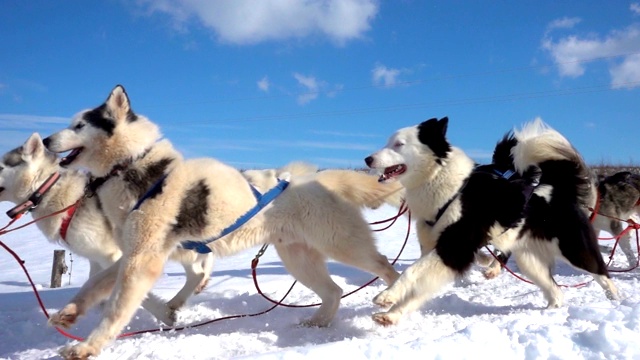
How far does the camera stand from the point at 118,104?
3670 mm

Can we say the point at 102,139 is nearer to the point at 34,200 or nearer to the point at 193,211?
the point at 193,211

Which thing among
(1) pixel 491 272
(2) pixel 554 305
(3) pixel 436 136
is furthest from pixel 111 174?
(1) pixel 491 272

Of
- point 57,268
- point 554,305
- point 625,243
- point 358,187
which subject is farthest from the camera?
point 57,268

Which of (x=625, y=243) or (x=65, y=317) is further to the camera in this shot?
(x=625, y=243)

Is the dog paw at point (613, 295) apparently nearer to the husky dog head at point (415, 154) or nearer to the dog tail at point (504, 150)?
the dog tail at point (504, 150)

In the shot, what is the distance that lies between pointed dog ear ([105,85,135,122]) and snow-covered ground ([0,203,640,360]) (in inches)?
64.1

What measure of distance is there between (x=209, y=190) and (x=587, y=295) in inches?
146

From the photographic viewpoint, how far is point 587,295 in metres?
4.73

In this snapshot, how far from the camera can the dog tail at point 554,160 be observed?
4383 mm

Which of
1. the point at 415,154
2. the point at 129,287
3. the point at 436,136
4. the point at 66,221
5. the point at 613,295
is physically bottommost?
the point at 613,295

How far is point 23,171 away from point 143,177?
2.36m

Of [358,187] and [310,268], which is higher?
[358,187]

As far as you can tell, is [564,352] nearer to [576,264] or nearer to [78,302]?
A: [576,264]

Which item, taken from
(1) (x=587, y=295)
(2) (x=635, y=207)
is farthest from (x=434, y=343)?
(2) (x=635, y=207)
